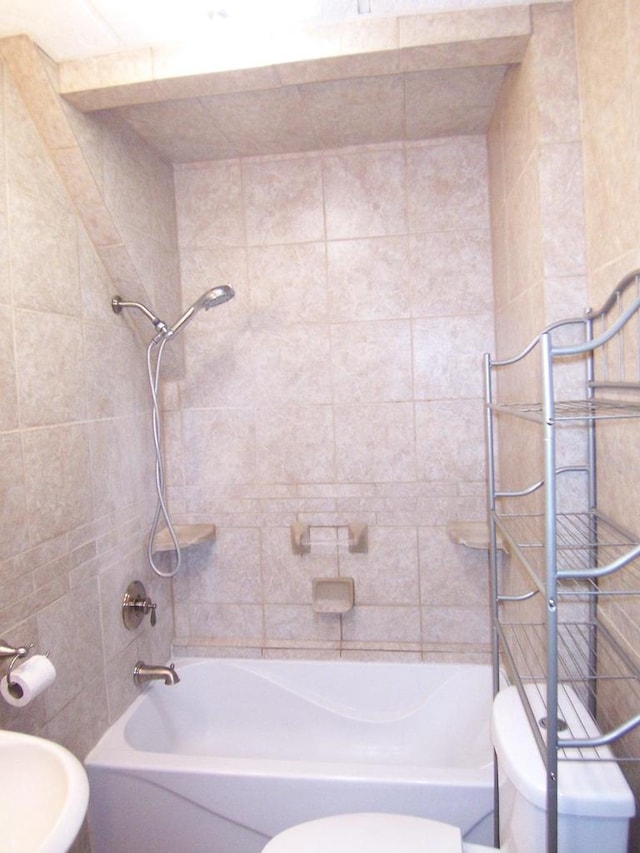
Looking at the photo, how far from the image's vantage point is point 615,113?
111 cm

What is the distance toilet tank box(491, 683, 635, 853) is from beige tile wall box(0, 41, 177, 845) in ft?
3.72

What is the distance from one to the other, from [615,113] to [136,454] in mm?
1709

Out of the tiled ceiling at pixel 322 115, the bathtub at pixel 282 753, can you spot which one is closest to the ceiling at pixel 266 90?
Result: the tiled ceiling at pixel 322 115

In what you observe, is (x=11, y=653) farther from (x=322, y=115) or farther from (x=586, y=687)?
(x=322, y=115)

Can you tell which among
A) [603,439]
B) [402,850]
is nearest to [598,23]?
[603,439]

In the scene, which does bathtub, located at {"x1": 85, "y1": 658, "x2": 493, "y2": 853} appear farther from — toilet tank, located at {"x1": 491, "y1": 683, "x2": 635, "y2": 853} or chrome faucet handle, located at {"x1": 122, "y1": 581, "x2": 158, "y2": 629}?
toilet tank, located at {"x1": 491, "y1": 683, "x2": 635, "y2": 853}

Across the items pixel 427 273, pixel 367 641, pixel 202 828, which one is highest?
pixel 427 273

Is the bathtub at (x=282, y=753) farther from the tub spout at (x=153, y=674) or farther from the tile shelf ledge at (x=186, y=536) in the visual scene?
the tile shelf ledge at (x=186, y=536)

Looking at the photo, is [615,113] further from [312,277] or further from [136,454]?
[136,454]

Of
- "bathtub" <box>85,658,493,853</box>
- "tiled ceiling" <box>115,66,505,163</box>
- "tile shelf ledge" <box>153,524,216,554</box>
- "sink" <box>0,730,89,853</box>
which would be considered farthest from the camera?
"tile shelf ledge" <box>153,524,216,554</box>

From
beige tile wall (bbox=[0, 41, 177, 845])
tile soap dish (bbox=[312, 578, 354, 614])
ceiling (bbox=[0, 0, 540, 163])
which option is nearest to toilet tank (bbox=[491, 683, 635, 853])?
tile soap dish (bbox=[312, 578, 354, 614])

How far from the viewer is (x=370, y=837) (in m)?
1.09

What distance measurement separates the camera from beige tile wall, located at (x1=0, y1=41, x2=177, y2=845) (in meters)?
1.35

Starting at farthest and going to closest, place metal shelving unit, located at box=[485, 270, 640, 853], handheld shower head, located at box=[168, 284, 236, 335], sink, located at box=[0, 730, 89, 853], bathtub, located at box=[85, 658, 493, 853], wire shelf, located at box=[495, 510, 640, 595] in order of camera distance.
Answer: handheld shower head, located at box=[168, 284, 236, 335] → bathtub, located at box=[85, 658, 493, 853] → wire shelf, located at box=[495, 510, 640, 595] → metal shelving unit, located at box=[485, 270, 640, 853] → sink, located at box=[0, 730, 89, 853]
